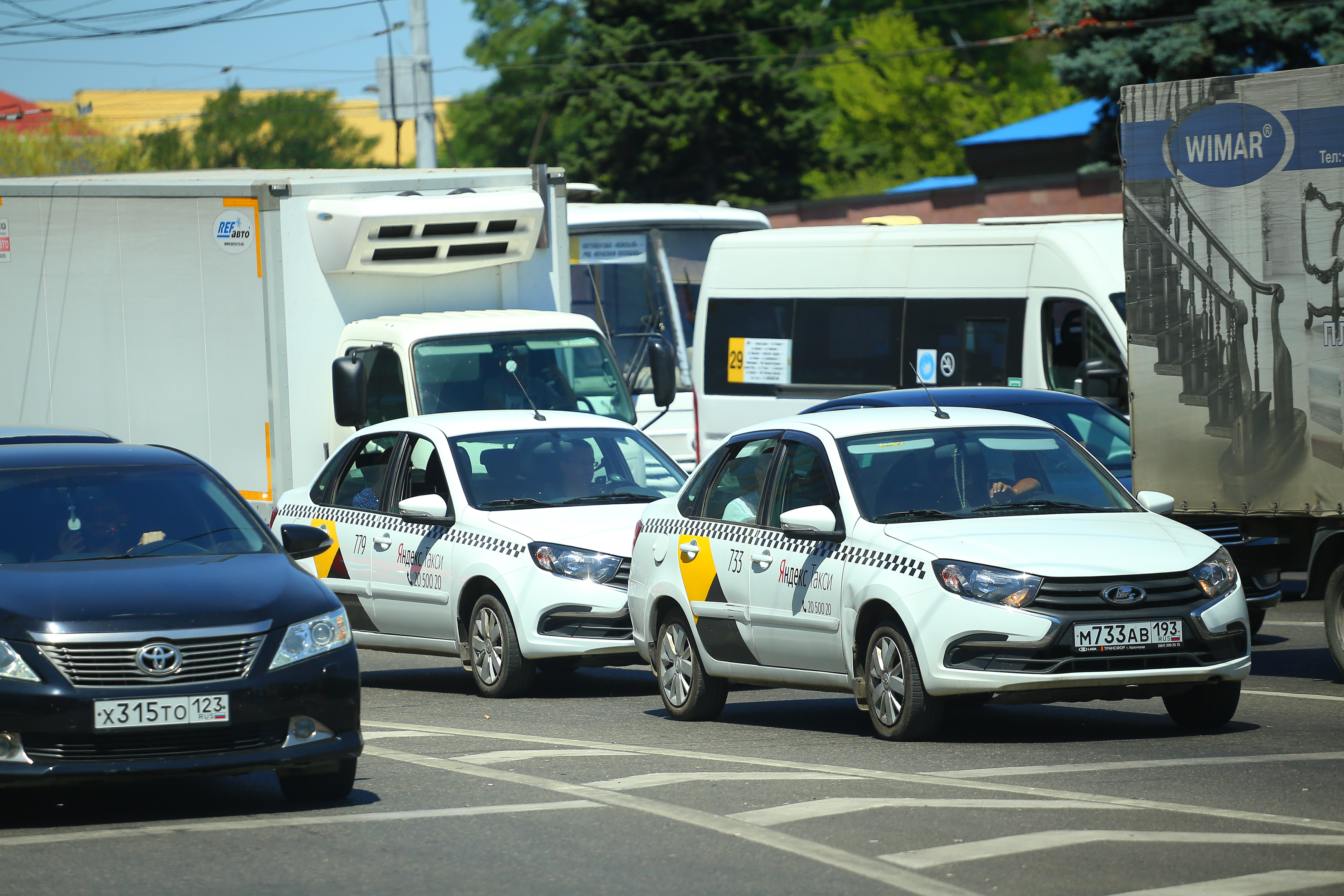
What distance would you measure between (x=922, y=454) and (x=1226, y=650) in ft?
5.99

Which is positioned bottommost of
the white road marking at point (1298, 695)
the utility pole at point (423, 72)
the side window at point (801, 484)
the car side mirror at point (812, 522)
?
the white road marking at point (1298, 695)

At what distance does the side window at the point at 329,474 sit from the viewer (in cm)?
1398

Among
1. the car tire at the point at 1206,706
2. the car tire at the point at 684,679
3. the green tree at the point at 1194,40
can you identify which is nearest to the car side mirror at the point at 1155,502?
the car tire at the point at 1206,706

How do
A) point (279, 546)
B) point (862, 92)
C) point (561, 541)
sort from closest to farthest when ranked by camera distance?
point (279, 546) → point (561, 541) → point (862, 92)

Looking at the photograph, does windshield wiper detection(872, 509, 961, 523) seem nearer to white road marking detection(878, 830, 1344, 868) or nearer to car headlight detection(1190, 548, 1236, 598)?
car headlight detection(1190, 548, 1236, 598)

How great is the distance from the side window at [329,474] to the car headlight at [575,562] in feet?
7.41

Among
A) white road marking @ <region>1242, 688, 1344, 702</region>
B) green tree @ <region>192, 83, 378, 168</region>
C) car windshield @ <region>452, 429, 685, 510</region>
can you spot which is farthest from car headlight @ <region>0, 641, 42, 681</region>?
green tree @ <region>192, 83, 378, 168</region>

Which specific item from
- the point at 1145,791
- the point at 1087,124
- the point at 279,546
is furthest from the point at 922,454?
the point at 1087,124

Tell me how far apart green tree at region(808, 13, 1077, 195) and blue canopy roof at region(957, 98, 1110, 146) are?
11887mm

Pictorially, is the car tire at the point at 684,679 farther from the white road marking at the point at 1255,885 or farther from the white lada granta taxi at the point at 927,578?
the white road marking at the point at 1255,885

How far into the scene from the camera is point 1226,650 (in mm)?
9375

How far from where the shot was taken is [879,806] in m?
7.84

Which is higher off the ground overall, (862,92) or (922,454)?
(862,92)

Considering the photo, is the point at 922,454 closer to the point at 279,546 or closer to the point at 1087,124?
the point at 279,546
